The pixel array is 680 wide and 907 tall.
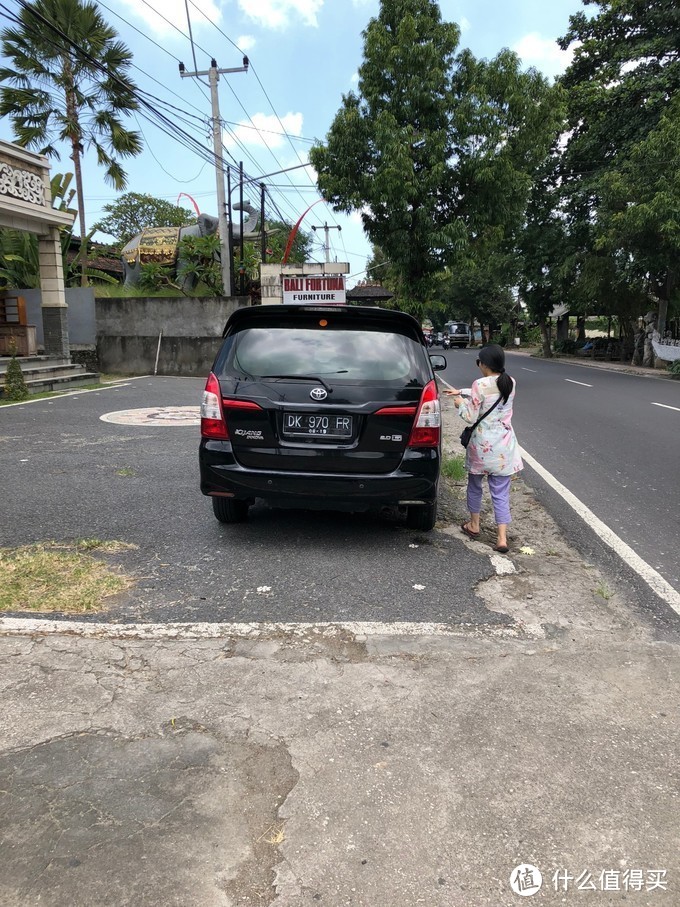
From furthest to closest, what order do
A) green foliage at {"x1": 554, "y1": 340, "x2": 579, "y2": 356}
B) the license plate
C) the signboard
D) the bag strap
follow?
green foliage at {"x1": 554, "y1": 340, "x2": 579, "y2": 356}, the signboard, the bag strap, the license plate

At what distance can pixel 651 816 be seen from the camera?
225 cm

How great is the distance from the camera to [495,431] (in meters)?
4.88

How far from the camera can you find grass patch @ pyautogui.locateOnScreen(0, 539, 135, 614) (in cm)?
381

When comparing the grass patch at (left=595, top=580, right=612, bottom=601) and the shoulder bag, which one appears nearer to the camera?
the grass patch at (left=595, top=580, right=612, bottom=601)

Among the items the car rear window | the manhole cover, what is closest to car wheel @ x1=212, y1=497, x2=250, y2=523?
the car rear window

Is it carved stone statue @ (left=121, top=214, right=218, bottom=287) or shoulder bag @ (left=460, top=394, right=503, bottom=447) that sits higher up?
carved stone statue @ (left=121, top=214, right=218, bottom=287)

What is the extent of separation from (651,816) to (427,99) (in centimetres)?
1618

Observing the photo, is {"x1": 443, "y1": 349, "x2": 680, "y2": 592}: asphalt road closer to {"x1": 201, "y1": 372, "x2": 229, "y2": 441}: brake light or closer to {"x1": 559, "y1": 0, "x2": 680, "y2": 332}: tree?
{"x1": 201, "y1": 372, "x2": 229, "y2": 441}: brake light

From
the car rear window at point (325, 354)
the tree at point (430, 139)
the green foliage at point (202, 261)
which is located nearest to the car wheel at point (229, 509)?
the car rear window at point (325, 354)

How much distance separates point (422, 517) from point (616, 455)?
4.62 metres

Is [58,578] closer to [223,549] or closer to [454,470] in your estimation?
[223,549]

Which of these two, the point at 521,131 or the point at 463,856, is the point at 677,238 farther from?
the point at 463,856

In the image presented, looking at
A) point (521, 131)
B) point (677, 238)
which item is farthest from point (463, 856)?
point (677, 238)

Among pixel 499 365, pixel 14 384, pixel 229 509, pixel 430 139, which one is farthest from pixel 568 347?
pixel 229 509
